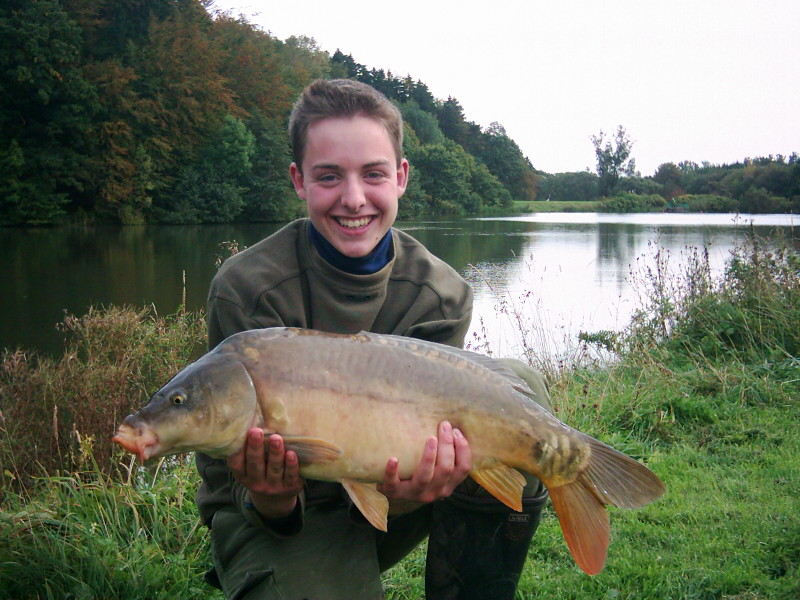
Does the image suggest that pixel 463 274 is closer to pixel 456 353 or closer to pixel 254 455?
pixel 456 353

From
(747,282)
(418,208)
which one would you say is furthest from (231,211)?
(747,282)

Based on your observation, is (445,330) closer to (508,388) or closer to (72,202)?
(508,388)

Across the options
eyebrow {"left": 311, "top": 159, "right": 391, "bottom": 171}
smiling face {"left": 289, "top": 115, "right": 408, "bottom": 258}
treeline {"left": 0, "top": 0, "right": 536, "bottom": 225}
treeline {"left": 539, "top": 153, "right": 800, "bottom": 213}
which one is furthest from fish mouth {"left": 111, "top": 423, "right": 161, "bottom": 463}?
treeline {"left": 0, "top": 0, "right": 536, "bottom": 225}

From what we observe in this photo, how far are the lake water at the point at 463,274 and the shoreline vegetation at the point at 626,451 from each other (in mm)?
587

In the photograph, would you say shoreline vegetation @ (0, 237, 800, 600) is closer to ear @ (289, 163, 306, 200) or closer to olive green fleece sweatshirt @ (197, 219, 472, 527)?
olive green fleece sweatshirt @ (197, 219, 472, 527)

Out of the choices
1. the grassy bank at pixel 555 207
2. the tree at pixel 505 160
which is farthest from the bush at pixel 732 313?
the tree at pixel 505 160

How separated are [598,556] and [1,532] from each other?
1583 millimetres

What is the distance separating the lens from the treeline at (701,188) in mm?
28203

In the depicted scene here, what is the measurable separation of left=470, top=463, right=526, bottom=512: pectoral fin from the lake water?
3206 millimetres

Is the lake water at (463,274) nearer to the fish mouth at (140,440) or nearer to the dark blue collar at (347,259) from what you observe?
the dark blue collar at (347,259)

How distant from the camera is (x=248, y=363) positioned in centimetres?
132

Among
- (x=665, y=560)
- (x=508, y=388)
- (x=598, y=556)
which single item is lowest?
(x=665, y=560)

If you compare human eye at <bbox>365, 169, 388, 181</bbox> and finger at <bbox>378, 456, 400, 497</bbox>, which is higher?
human eye at <bbox>365, 169, 388, 181</bbox>

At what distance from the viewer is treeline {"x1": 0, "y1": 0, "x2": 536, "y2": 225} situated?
814 inches
